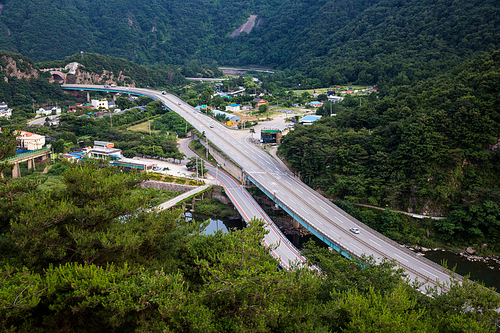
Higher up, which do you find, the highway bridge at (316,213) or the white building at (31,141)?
the white building at (31,141)

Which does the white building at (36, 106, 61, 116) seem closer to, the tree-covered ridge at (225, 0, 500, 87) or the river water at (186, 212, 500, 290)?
the tree-covered ridge at (225, 0, 500, 87)

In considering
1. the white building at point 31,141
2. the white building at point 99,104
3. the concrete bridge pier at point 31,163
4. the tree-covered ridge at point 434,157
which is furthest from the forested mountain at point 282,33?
the concrete bridge pier at point 31,163

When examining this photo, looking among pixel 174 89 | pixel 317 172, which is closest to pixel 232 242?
pixel 317 172

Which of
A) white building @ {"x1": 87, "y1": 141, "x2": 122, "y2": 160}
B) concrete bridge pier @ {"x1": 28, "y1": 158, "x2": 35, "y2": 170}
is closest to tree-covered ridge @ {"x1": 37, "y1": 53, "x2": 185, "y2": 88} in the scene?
white building @ {"x1": 87, "y1": 141, "x2": 122, "y2": 160}

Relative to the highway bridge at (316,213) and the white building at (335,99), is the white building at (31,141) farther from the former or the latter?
the white building at (335,99)

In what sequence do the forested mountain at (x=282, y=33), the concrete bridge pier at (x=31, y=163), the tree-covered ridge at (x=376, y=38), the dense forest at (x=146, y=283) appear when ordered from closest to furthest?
the dense forest at (x=146, y=283) → the concrete bridge pier at (x=31, y=163) → the tree-covered ridge at (x=376, y=38) → the forested mountain at (x=282, y=33)

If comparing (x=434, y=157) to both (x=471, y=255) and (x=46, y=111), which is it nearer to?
(x=471, y=255)
